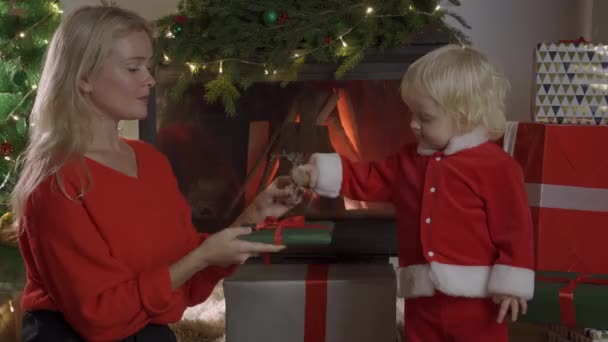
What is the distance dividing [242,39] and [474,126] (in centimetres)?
92

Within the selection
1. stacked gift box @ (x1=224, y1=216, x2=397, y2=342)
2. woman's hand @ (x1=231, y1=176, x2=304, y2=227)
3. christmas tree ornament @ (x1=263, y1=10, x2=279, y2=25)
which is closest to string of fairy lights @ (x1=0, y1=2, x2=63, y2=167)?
christmas tree ornament @ (x1=263, y1=10, x2=279, y2=25)

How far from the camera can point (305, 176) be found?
1651mm

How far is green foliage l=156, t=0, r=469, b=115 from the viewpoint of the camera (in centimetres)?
216

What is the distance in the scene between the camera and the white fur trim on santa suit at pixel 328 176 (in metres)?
1.64

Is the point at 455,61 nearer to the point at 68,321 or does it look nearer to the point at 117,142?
the point at 117,142

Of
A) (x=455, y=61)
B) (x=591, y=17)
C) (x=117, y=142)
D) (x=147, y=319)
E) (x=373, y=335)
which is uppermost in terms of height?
(x=591, y=17)

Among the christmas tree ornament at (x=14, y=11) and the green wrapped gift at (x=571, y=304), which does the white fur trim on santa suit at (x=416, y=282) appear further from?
the christmas tree ornament at (x=14, y=11)

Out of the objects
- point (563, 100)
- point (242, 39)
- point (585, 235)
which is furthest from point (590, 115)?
point (242, 39)

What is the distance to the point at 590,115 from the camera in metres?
2.03

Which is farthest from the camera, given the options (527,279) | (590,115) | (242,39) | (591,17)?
(591,17)

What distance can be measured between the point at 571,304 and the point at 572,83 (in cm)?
65

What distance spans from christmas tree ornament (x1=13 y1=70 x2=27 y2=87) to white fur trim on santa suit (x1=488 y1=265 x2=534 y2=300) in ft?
6.08

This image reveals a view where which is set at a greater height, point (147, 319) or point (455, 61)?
point (455, 61)

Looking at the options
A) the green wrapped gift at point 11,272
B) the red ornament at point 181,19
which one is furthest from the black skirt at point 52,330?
the red ornament at point 181,19
